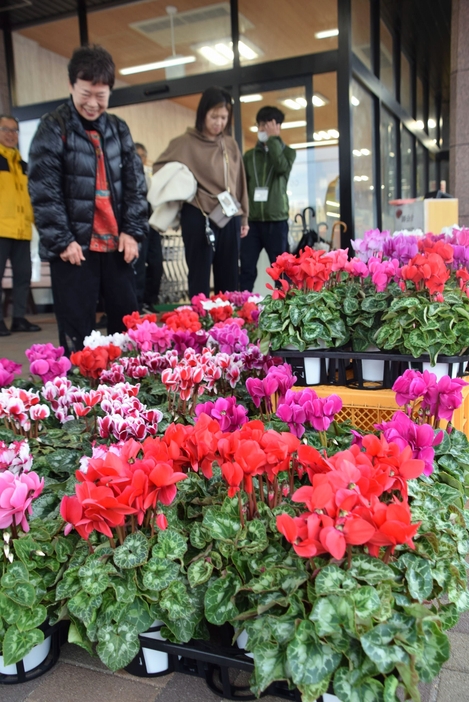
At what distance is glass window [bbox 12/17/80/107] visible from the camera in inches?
335

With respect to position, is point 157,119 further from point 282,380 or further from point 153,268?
point 282,380

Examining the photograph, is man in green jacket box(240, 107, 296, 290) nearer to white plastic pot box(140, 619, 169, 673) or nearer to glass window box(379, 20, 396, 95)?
glass window box(379, 20, 396, 95)

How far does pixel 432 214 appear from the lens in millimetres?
6316

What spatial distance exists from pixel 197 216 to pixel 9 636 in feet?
12.2

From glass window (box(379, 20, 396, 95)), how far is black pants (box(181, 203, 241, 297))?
527 centimetres

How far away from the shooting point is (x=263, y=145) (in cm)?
595

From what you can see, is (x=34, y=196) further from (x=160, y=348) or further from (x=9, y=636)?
(x=9, y=636)

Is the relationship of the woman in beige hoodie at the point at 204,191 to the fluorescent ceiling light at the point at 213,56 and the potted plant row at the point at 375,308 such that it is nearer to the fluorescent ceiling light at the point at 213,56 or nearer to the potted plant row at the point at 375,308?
the potted plant row at the point at 375,308

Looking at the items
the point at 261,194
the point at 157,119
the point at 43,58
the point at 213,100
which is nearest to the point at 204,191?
the point at 213,100

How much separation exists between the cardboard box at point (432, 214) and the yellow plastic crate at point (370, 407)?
443 cm

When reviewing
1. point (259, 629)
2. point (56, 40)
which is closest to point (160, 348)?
point (259, 629)

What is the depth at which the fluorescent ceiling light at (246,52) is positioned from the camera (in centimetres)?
720

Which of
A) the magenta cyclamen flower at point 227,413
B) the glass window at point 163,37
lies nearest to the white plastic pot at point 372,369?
the magenta cyclamen flower at point 227,413

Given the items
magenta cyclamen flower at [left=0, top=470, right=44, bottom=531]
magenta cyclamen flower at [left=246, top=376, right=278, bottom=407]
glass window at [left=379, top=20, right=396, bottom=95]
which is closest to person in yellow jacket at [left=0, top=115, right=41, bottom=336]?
magenta cyclamen flower at [left=246, top=376, right=278, bottom=407]
